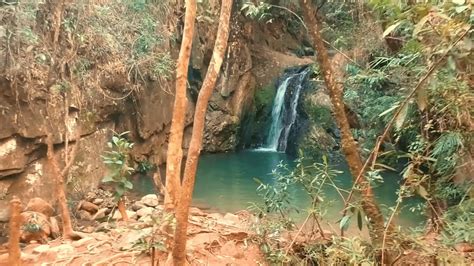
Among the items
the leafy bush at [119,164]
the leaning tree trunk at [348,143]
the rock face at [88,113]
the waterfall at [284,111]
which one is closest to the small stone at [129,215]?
the rock face at [88,113]

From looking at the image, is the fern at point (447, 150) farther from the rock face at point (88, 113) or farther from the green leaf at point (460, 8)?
the rock face at point (88, 113)

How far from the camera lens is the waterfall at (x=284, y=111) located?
607 inches

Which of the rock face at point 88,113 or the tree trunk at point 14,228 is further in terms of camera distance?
the rock face at point 88,113

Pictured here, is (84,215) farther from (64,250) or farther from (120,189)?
(120,189)

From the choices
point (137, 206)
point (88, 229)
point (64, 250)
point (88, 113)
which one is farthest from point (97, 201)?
point (64, 250)

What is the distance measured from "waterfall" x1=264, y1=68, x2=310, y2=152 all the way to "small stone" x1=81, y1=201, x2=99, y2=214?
363 inches

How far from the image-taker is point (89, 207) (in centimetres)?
716

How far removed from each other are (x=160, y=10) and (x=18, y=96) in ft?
11.3

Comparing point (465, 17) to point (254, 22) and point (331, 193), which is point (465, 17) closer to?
point (331, 193)

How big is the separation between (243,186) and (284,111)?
6.33 meters

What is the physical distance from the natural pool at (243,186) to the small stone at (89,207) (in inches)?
70.1

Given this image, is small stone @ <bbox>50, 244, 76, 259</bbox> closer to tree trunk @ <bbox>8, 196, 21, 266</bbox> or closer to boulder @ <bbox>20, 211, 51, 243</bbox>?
boulder @ <bbox>20, 211, 51, 243</bbox>

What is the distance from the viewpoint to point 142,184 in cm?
977

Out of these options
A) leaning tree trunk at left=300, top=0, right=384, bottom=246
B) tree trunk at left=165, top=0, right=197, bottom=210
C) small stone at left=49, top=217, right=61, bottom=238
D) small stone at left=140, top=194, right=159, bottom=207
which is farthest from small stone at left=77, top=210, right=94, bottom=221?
leaning tree trunk at left=300, top=0, right=384, bottom=246
